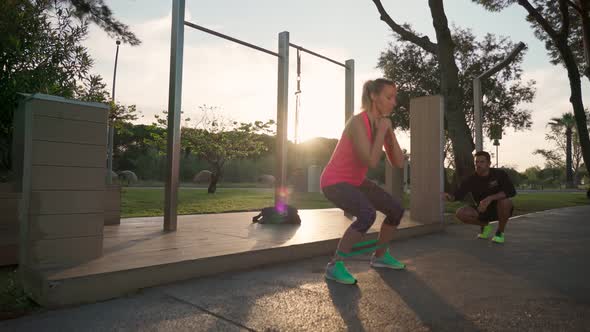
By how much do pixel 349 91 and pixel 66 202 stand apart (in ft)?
19.2

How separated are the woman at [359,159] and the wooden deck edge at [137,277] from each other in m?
0.72

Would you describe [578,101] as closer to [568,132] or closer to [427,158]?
[427,158]

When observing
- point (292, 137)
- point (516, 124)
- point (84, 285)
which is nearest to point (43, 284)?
point (84, 285)

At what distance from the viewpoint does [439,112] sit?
6.18m

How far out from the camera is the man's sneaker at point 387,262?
347cm

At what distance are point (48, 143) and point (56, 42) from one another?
9.00 ft

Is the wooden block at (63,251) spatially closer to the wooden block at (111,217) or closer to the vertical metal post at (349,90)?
the wooden block at (111,217)

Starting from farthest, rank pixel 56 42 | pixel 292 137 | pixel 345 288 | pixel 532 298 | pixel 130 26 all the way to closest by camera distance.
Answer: pixel 130 26
pixel 292 137
pixel 56 42
pixel 345 288
pixel 532 298

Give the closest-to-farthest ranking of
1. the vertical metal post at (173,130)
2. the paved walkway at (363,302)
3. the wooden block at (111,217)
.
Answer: the paved walkway at (363,302) < the vertical metal post at (173,130) < the wooden block at (111,217)

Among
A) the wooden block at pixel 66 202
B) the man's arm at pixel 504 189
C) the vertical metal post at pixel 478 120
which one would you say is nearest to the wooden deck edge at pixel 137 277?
the wooden block at pixel 66 202

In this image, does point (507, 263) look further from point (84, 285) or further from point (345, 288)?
point (84, 285)

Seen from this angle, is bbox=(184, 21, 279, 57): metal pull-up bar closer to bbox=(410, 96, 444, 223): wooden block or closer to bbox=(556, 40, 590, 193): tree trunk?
bbox=(410, 96, 444, 223): wooden block

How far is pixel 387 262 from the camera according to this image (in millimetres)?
3498

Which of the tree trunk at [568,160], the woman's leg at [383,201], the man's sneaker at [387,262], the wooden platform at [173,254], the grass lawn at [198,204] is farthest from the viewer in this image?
the tree trunk at [568,160]
